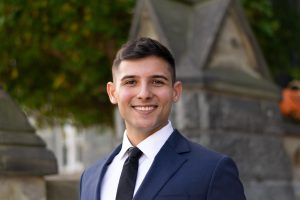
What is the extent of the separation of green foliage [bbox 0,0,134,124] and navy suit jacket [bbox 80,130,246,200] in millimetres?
4893

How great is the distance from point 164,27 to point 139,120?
2868 mm

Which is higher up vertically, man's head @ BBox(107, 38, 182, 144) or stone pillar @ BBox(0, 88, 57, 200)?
man's head @ BBox(107, 38, 182, 144)

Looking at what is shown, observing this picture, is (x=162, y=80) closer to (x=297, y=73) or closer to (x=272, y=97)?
(x=272, y=97)

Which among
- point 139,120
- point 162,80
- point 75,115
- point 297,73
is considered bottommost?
point 75,115

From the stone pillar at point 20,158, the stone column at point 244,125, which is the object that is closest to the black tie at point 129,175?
the stone pillar at point 20,158

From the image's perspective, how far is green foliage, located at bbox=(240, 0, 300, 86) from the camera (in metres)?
7.53

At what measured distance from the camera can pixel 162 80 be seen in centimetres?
203

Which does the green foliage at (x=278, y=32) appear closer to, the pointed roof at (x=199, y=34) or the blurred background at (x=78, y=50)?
the blurred background at (x=78, y=50)

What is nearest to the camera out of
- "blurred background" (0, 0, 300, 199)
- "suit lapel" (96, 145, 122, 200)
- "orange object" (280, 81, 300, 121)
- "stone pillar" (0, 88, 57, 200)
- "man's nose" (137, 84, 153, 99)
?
"man's nose" (137, 84, 153, 99)

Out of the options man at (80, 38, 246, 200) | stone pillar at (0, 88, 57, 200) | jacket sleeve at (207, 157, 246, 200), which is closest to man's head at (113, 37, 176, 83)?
man at (80, 38, 246, 200)

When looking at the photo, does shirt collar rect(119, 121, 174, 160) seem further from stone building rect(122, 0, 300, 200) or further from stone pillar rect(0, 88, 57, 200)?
stone building rect(122, 0, 300, 200)

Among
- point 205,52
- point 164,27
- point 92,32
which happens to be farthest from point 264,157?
point 92,32

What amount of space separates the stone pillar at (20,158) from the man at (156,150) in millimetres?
1470

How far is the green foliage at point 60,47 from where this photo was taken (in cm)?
693
